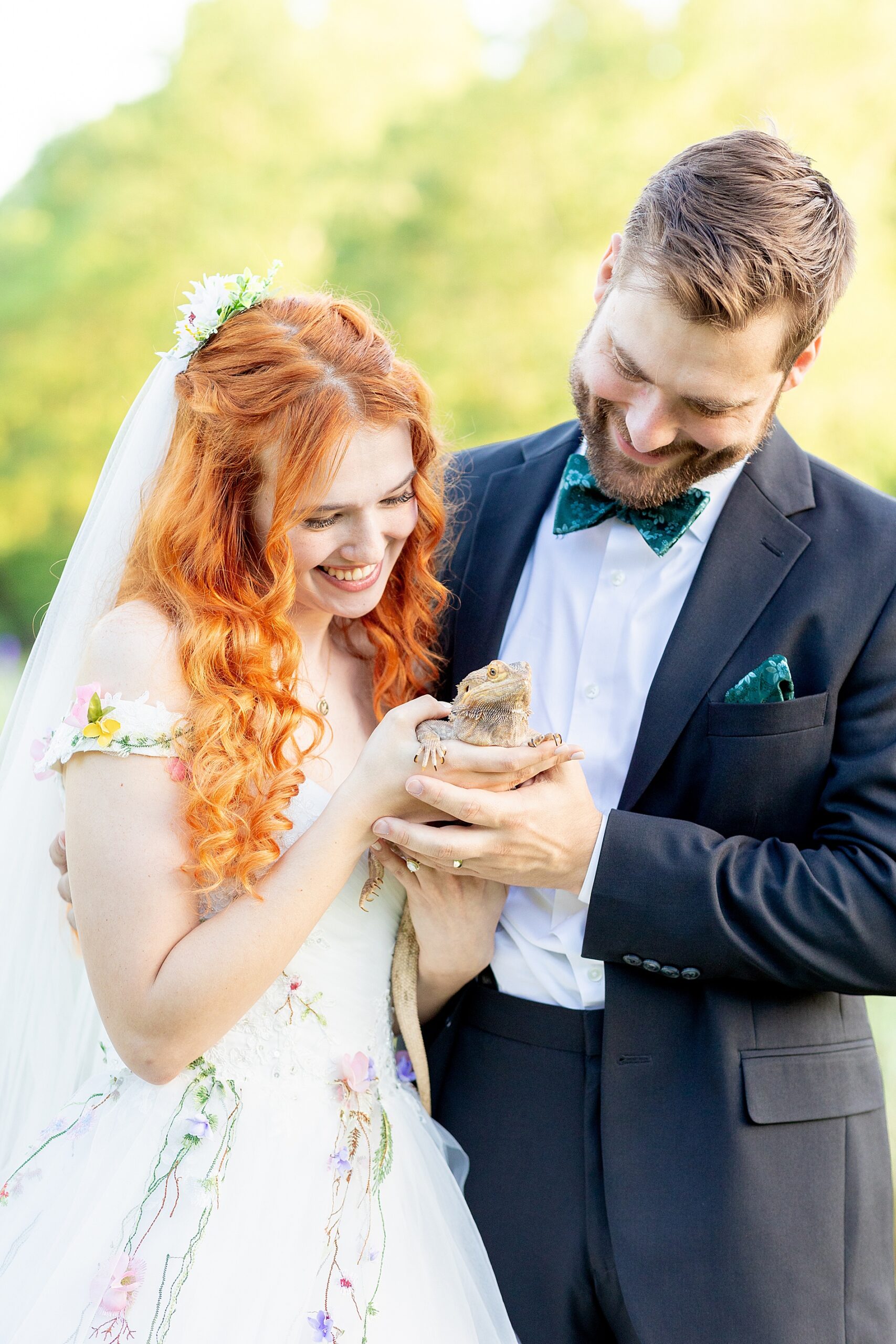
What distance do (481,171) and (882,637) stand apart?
478 inches

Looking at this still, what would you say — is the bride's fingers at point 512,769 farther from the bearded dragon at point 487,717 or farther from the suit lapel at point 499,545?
the suit lapel at point 499,545

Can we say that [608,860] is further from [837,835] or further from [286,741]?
[286,741]

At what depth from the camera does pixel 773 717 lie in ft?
9.21

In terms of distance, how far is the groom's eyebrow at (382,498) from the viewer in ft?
9.45

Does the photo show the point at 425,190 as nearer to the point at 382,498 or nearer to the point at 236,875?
the point at 382,498

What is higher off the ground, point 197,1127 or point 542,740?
point 542,740

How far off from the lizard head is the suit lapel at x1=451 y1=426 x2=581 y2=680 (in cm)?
51

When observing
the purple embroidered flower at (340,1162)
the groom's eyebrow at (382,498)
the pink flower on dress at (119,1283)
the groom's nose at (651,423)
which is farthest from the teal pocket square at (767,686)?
the pink flower on dress at (119,1283)

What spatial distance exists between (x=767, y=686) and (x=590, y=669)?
21.7 inches

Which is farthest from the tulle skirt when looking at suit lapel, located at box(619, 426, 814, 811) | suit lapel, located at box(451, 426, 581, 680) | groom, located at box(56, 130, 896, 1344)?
suit lapel, located at box(451, 426, 581, 680)

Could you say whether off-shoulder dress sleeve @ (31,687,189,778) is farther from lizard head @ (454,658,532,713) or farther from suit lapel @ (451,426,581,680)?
suit lapel @ (451,426,581,680)

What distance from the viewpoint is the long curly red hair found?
2754 millimetres

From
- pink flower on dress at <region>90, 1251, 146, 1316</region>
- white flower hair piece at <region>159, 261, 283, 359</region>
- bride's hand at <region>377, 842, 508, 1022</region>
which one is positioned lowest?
pink flower on dress at <region>90, 1251, 146, 1316</region>

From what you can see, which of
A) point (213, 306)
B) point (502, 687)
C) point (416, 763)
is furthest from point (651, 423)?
point (213, 306)
